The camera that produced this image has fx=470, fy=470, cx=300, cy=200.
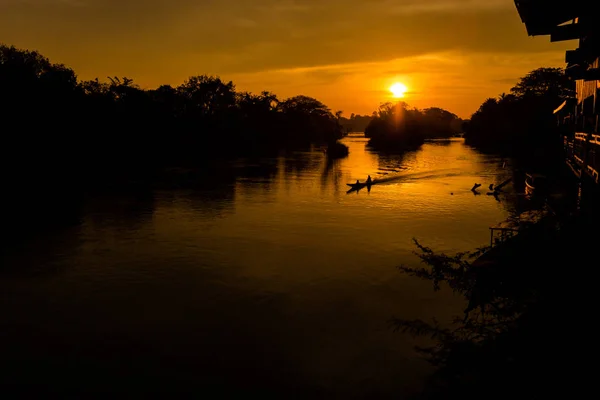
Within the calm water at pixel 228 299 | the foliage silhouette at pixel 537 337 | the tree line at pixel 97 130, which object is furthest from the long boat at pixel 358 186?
the foliage silhouette at pixel 537 337

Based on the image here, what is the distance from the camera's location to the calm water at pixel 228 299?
1438cm

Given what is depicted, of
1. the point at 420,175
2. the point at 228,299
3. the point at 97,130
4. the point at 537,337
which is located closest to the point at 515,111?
the point at 420,175

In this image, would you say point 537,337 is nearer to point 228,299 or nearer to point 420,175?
point 228,299

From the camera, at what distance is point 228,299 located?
2039cm

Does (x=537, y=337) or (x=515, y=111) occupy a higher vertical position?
(x=515, y=111)

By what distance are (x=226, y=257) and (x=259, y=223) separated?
32.6 feet

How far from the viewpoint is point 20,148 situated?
183 feet

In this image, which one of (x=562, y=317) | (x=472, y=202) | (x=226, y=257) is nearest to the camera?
(x=562, y=317)

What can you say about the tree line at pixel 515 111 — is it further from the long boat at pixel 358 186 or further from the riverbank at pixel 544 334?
the riverbank at pixel 544 334

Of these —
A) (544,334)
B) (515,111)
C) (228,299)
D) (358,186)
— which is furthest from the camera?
(515,111)

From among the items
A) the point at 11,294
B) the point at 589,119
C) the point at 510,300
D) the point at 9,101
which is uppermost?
the point at 9,101

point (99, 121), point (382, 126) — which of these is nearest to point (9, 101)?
point (99, 121)

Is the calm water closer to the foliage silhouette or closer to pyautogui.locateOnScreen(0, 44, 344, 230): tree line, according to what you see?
the foliage silhouette

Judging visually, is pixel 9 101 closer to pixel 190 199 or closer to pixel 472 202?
pixel 190 199
